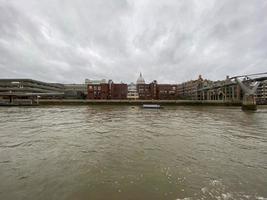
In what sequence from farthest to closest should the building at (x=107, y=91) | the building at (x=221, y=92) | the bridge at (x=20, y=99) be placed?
the building at (x=107, y=91)
the building at (x=221, y=92)
the bridge at (x=20, y=99)

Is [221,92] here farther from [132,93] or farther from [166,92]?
[132,93]

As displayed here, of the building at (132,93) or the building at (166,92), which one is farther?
the building at (166,92)

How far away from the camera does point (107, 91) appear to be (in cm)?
10569

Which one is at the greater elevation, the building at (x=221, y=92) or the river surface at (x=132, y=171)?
the building at (x=221, y=92)

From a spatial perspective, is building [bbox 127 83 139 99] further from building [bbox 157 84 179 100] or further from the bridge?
the bridge

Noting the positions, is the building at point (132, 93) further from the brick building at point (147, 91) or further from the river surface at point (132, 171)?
the river surface at point (132, 171)

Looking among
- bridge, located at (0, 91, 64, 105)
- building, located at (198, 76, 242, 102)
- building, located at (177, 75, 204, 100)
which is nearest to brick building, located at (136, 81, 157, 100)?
building, located at (177, 75, 204, 100)

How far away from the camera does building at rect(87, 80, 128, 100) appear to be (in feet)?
346

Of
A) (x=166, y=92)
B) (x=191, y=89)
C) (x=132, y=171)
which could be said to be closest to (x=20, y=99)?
(x=166, y=92)

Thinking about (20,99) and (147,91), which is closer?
(20,99)

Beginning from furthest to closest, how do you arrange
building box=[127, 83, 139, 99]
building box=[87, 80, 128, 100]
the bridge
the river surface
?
building box=[127, 83, 139, 99] < building box=[87, 80, 128, 100] < the bridge < the river surface

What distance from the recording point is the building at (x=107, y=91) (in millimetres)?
105312

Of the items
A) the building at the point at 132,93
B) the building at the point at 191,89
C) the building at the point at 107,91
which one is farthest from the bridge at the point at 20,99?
the building at the point at 191,89

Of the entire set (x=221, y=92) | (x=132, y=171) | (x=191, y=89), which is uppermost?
(x=191, y=89)
